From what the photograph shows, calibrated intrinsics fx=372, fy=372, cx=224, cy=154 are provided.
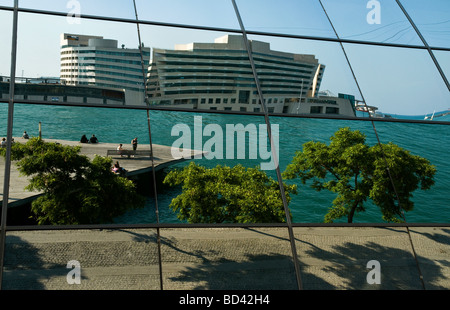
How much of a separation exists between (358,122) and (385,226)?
3.04 metres

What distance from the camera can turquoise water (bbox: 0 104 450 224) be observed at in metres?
7.92

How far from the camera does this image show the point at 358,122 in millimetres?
10047

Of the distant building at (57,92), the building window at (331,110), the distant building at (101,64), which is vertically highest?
the distant building at (101,64)

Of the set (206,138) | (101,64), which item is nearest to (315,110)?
(206,138)

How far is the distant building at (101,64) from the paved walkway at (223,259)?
13.3ft

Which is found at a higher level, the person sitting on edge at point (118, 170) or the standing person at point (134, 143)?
the standing person at point (134, 143)

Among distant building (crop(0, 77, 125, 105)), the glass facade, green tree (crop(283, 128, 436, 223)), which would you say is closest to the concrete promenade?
the glass facade

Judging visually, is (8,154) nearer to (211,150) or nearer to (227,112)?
(211,150)

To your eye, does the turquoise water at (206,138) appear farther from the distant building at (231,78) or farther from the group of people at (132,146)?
the distant building at (231,78)

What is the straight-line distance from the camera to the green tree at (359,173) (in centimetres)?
887

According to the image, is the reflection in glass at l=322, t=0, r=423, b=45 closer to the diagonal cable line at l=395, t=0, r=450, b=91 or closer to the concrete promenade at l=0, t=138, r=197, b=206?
the diagonal cable line at l=395, t=0, r=450, b=91

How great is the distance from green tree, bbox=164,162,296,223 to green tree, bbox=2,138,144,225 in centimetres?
100

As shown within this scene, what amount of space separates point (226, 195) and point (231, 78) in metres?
3.78

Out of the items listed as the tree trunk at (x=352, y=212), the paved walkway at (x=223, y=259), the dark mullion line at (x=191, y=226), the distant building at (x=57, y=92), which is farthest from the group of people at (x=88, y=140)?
the tree trunk at (x=352, y=212)
